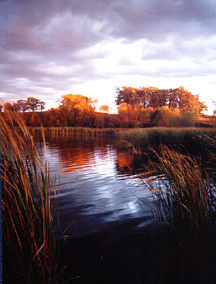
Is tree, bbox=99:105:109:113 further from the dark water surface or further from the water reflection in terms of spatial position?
the dark water surface

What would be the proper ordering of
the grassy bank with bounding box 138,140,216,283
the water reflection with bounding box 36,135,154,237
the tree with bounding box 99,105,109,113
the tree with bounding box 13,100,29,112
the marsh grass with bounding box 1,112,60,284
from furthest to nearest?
the tree with bounding box 99,105,109,113
the water reflection with bounding box 36,135,154,237
the grassy bank with bounding box 138,140,216,283
the tree with bounding box 13,100,29,112
the marsh grass with bounding box 1,112,60,284

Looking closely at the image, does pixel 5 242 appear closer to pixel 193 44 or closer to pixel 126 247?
pixel 126 247

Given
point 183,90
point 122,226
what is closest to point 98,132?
point 183,90

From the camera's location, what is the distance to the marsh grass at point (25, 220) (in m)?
1.36

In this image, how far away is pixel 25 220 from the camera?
145 cm

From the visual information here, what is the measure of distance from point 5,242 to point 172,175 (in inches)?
67.8

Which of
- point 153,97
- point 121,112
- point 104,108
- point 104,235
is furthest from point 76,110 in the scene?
point 104,235

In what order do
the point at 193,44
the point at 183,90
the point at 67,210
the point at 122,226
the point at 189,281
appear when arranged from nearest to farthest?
the point at 189,281 < the point at 122,226 < the point at 67,210 < the point at 193,44 < the point at 183,90

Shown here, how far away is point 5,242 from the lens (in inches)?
58.8

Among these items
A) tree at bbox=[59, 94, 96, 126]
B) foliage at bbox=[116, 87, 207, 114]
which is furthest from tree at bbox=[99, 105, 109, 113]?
foliage at bbox=[116, 87, 207, 114]

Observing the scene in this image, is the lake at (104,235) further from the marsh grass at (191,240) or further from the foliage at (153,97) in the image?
the foliage at (153,97)

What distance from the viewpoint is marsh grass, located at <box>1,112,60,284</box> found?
136 centimetres

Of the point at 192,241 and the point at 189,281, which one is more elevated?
the point at 192,241

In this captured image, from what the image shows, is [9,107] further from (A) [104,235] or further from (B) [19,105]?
(A) [104,235]
